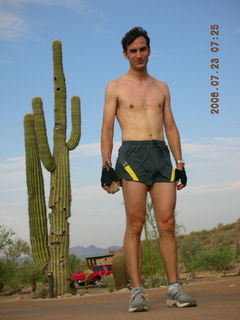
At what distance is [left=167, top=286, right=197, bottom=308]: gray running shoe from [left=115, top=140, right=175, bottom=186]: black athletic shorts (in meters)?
0.93

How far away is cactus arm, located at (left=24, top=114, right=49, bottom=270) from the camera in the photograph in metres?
13.8

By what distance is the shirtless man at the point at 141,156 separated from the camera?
474 centimetres

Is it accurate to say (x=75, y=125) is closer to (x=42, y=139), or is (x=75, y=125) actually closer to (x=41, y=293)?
(x=42, y=139)

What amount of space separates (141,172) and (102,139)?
0.55 meters

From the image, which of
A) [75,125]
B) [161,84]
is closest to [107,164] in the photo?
[161,84]

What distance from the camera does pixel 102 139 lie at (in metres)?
5.11

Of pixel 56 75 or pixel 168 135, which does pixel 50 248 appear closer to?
pixel 56 75

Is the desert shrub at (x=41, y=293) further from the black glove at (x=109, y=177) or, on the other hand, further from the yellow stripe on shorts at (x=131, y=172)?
the yellow stripe on shorts at (x=131, y=172)

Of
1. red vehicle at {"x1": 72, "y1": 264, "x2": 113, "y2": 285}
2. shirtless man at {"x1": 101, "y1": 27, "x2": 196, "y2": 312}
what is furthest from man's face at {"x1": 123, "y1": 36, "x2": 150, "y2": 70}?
red vehicle at {"x1": 72, "y1": 264, "x2": 113, "y2": 285}

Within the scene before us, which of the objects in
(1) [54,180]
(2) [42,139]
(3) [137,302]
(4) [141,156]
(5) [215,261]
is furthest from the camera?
(5) [215,261]

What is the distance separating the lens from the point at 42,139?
1331cm

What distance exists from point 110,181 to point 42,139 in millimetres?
8631

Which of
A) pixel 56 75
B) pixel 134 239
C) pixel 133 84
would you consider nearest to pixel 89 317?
pixel 134 239

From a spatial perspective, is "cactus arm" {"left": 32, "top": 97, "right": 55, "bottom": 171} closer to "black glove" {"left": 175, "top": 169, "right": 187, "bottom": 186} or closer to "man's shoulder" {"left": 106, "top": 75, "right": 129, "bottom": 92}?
"man's shoulder" {"left": 106, "top": 75, "right": 129, "bottom": 92}
